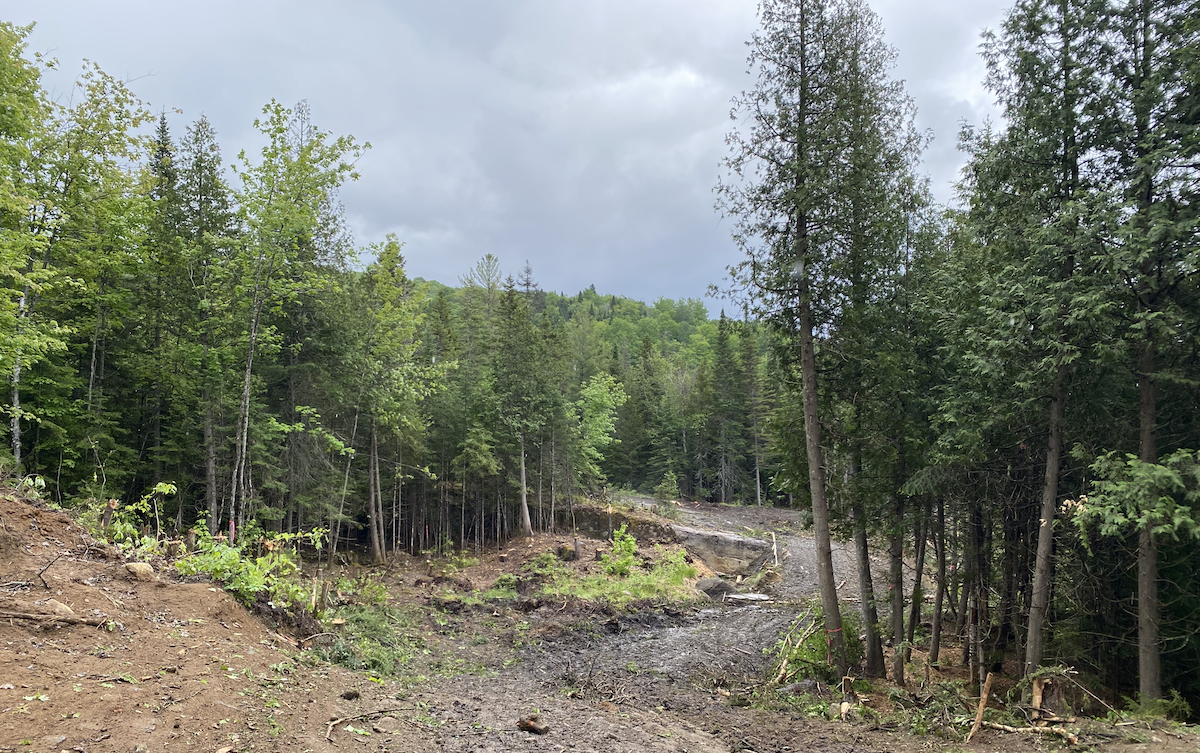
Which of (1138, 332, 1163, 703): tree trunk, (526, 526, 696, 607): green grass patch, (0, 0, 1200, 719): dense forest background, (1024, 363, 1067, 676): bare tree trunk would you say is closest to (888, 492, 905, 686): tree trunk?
(0, 0, 1200, 719): dense forest background

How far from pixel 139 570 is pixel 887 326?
39.1ft

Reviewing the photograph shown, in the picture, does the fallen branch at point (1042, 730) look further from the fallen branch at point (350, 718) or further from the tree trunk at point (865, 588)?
the fallen branch at point (350, 718)

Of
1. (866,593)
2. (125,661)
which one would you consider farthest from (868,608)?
(125,661)

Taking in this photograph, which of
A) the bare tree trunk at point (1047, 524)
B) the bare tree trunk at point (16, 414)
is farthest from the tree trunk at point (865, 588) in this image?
the bare tree trunk at point (16, 414)

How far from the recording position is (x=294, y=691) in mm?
6090

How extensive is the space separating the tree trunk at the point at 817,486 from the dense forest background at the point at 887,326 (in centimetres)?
6

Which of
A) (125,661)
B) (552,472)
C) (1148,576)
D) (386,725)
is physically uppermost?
(1148,576)

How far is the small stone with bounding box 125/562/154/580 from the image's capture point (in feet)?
23.2

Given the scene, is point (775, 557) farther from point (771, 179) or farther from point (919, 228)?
point (771, 179)

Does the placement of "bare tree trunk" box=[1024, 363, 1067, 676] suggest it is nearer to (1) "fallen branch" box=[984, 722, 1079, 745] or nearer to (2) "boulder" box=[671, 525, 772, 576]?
(1) "fallen branch" box=[984, 722, 1079, 745]

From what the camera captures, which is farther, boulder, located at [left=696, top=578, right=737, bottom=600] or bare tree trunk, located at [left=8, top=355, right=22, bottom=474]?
boulder, located at [left=696, top=578, right=737, bottom=600]

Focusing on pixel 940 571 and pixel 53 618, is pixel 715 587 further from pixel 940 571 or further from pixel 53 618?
pixel 53 618

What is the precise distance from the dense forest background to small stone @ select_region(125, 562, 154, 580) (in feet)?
6.15

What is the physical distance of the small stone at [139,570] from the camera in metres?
7.08
